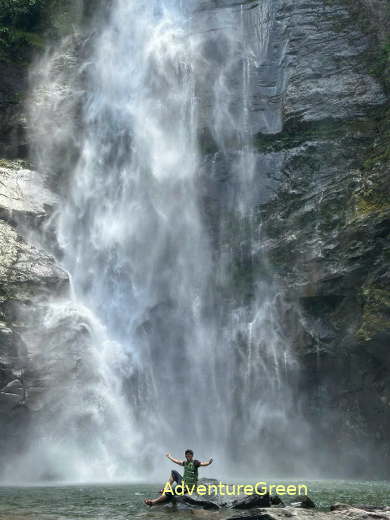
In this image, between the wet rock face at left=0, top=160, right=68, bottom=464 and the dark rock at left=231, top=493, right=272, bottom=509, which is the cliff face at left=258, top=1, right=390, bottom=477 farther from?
the dark rock at left=231, top=493, right=272, bottom=509

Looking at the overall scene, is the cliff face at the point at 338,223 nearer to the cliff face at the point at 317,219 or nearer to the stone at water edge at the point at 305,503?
the cliff face at the point at 317,219

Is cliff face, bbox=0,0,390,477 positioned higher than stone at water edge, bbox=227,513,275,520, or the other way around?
cliff face, bbox=0,0,390,477

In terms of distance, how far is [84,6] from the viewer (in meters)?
34.4

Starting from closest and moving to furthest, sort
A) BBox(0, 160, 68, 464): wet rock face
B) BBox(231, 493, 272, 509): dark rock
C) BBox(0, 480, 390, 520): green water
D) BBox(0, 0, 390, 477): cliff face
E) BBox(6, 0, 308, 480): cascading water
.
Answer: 1. BBox(0, 480, 390, 520): green water
2. BBox(231, 493, 272, 509): dark rock
3. BBox(0, 160, 68, 464): wet rock face
4. BBox(0, 0, 390, 477): cliff face
5. BBox(6, 0, 308, 480): cascading water

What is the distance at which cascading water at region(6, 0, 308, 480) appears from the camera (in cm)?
2148

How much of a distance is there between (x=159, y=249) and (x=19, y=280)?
19.6 feet

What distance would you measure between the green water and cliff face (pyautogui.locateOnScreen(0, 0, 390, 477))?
375cm

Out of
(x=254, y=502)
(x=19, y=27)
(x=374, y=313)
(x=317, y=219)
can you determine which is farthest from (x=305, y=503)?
(x=19, y=27)

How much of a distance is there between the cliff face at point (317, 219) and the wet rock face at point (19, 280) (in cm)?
5

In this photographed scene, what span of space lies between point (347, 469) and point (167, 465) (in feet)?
19.7

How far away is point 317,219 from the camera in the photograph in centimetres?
2305

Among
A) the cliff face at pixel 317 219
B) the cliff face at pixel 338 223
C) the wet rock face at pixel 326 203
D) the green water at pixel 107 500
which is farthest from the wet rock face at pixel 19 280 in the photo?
the cliff face at pixel 338 223

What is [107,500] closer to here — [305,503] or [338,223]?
[305,503]

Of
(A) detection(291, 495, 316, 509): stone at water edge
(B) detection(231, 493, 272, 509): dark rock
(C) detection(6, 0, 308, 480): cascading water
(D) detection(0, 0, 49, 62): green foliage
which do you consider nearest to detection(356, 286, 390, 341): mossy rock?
(C) detection(6, 0, 308, 480): cascading water
